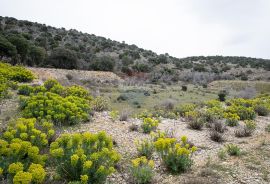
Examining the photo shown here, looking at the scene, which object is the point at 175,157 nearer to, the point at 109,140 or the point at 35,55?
the point at 109,140

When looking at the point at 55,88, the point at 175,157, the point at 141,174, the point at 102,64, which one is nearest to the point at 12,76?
the point at 55,88

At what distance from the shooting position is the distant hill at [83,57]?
27.3m

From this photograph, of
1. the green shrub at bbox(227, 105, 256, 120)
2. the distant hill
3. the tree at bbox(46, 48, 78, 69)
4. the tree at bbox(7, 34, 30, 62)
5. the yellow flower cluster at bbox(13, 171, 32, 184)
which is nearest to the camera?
the yellow flower cluster at bbox(13, 171, 32, 184)

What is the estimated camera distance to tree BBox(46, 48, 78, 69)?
103ft

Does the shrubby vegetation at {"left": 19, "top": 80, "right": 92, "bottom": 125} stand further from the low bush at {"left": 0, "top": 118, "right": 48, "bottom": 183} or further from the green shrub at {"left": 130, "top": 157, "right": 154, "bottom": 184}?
the green shrub at {"left": 130, "top": 157, "right": 154, "bottom": 184}

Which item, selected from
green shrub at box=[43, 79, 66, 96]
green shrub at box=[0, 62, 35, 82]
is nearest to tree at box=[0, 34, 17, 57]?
green shrub at box=[0, 62, 35, 82]

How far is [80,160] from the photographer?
4613 millimetres

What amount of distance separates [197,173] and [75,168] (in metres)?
2.43

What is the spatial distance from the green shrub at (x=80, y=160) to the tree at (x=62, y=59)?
27501 mm

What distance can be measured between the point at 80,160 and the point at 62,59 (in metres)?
28.2

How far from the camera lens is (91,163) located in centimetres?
438

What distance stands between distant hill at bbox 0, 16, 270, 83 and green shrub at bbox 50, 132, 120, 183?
1816cm

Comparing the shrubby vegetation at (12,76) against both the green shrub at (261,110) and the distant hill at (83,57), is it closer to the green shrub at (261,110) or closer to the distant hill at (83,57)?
the distant hill at (83,57)

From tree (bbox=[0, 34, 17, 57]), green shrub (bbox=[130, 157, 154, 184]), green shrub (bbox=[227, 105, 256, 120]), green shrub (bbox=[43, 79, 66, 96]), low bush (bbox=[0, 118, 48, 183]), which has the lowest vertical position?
green shrub (bbox=[130, 157, 154, 184])
